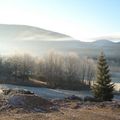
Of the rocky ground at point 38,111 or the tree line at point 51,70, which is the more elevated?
the rocky ground at point 38,111

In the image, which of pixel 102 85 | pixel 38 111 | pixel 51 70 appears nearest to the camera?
pixel 38 111

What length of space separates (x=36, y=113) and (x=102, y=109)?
4.97 m

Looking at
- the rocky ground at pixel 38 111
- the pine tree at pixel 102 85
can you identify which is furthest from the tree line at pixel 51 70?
the rocky ground at pixel 38 111

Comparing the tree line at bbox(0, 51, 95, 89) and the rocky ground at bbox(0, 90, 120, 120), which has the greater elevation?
the rocky ground at bbox(0, 90, 120, 120)

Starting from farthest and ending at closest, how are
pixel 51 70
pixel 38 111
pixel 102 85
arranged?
1. pixel 51 70
2. pixel 102 85
3. pixel 38 111

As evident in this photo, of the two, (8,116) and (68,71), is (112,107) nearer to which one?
(8,116)

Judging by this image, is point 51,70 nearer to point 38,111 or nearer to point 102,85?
point 102,85

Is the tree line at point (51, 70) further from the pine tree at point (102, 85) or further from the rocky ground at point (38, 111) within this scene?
the rocky ground at point (38, 111)

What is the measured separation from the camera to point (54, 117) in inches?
585

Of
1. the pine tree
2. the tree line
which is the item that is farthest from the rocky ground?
the tree line

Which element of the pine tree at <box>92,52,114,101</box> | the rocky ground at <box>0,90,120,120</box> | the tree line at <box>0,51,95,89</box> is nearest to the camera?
the rocky ground at <box>0,90,120,120</box>

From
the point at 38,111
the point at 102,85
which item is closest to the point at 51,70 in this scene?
the point at 102,85

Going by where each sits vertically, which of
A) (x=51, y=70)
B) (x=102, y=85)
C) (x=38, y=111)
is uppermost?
(x=38, y=111)

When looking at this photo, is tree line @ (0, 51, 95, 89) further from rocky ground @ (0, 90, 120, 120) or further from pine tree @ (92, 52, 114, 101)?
rocky ground @ (0, 90, 120, 120)
